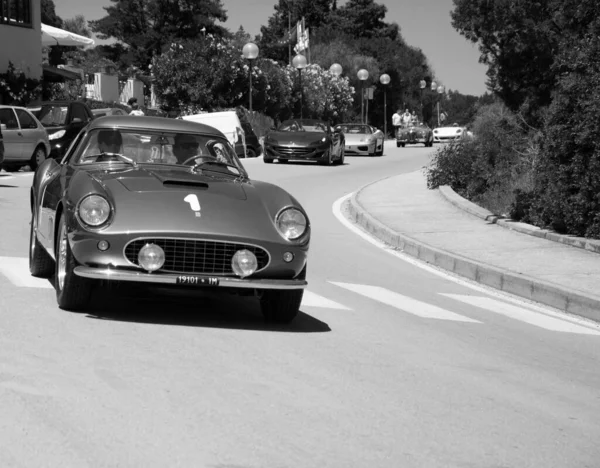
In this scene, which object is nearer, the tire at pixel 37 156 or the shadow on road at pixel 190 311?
the shadow on road at pixel 190 311

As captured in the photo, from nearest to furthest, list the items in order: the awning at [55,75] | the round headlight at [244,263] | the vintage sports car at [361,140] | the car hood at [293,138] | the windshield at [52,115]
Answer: the round headlight at [244,263] → the windshield at [52,115] → the car hood at [293,138] → the vintage sports car at [361,140] → the awning at [55,75]

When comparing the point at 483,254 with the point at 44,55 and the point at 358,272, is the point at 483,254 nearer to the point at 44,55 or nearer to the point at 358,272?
the point at 358,272

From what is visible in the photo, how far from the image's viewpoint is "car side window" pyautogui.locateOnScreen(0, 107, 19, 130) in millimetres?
26047

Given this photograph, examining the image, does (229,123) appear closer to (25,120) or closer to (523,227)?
(25,120)

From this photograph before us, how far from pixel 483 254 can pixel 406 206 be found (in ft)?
21.3

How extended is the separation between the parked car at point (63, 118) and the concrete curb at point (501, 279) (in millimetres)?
14398

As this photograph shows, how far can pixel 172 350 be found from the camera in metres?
7.25

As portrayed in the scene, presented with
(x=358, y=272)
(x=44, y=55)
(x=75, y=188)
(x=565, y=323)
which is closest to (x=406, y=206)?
(x=358, y=272)

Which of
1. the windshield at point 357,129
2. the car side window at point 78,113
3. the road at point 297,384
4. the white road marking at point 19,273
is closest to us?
the road at point 297,384

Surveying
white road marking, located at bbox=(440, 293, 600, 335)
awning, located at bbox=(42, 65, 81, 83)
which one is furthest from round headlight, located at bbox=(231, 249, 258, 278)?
awning, located at bbox=(42, 65, 81, 83)

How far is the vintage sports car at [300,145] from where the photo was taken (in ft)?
108

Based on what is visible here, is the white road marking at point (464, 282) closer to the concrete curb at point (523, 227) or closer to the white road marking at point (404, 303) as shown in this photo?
the white road marking at point (404, 303)

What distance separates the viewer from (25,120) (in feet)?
86.7

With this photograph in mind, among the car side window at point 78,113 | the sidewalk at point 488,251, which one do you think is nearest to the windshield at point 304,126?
the car side window at point 78,113
